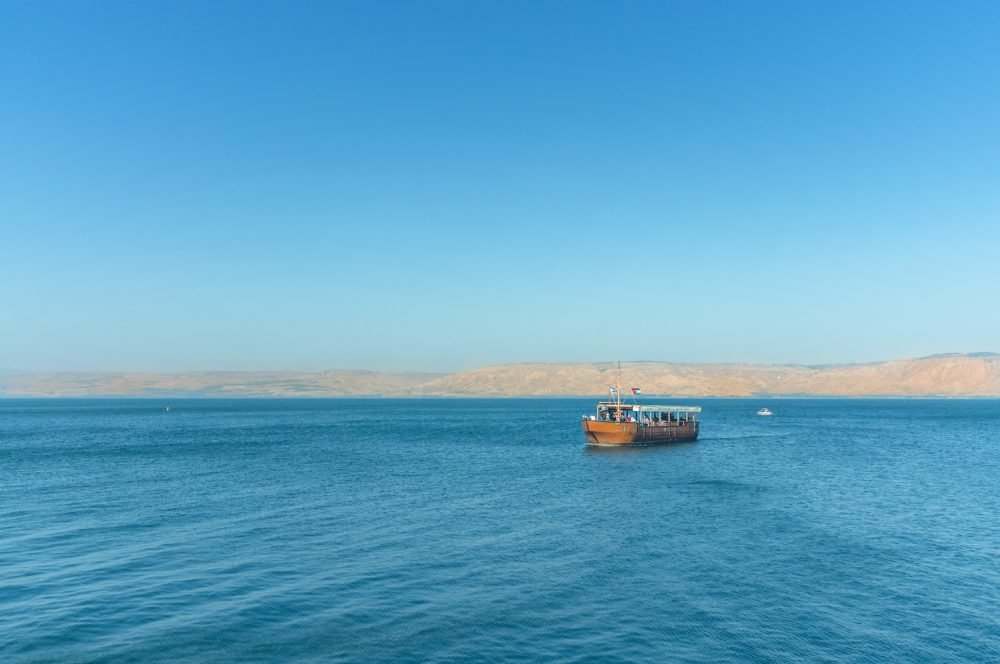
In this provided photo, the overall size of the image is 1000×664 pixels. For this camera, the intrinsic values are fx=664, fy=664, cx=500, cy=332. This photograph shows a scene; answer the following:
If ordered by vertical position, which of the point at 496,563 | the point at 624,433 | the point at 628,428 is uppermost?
the point at 628,428

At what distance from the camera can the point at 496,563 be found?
40562mm

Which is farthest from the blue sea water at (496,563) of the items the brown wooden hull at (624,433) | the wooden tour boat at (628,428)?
the wooden tour boat at (628,428)

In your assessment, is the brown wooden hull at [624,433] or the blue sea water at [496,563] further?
the brown wooden hull at [624,433]

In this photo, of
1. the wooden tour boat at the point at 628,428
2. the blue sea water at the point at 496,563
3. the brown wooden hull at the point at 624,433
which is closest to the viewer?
the blue sea water at the point at 496,563

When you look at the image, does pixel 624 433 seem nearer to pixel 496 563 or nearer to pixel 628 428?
pixel 628 428

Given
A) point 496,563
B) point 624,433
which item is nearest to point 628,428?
point 624,433

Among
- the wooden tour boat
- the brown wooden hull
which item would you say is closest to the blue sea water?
the brown wooden hull

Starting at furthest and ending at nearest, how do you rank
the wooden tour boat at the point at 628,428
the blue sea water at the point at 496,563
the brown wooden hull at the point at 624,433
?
the wooden tour boat at the point at 628,428
the brown wooden hull at the point at 624,433
the blue sea water at the point at 496,563

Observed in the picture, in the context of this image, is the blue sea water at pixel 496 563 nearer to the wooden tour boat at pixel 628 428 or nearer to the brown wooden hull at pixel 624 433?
the brown wooden hull at pixel 624 433

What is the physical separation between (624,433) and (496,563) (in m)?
77.7

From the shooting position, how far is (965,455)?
340ft

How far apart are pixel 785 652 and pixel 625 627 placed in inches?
269

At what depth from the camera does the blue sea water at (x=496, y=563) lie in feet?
95.5

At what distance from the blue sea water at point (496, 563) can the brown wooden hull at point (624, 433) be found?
29.3 m
